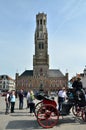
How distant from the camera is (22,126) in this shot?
11.7 m

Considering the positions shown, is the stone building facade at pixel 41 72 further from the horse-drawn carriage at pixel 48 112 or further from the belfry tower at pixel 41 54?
the horse-drawn carriage at pixel 48 112

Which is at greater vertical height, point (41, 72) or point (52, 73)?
point (52, 73)

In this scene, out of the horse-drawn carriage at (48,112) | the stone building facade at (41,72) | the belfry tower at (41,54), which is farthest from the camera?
the stone building facade at (41,72)

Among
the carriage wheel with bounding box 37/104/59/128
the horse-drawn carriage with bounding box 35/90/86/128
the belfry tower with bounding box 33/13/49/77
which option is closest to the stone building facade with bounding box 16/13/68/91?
the belfry tower with bounding box 33/13/49/77

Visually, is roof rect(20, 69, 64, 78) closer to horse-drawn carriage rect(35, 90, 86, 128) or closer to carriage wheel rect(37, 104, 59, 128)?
horse-drawn carriage rect(35, 90, 86, 128)

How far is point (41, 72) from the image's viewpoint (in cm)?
13212

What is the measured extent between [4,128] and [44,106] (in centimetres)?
177

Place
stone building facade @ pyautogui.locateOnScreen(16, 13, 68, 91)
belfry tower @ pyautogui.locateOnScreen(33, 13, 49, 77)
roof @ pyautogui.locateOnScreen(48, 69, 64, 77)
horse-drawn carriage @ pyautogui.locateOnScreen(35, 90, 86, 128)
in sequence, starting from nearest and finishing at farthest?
1. horse-drawn carriage @ pyautogui.locateOnScreen(35, 90, 86, 128)
2. belfry tower @ pyautogui.locateOnScreen(33, 13, 49, 77)
3. stone building facade @ pyautogui.locateOnScreen(16, 13, 68, 91)
4. roof @ pyautogui.locateOnScreen(48, 69, 64, 77)

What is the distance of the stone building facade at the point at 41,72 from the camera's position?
5162 inches

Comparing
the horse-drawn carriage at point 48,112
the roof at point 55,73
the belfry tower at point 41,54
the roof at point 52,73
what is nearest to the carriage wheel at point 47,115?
the horse-drawn carriage at point 48,112

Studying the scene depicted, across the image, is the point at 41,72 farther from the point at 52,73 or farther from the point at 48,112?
the point at 48,112

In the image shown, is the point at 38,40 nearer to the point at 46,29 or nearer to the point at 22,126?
the point at 46,29

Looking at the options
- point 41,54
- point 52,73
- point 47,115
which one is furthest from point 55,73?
point 47,115

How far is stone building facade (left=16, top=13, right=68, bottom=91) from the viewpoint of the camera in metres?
131
